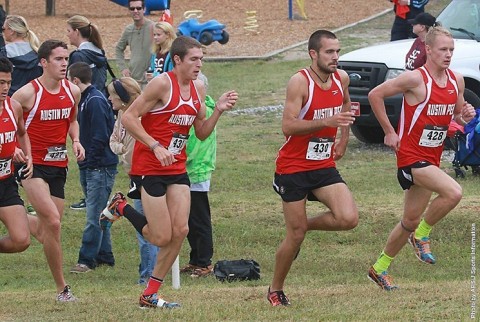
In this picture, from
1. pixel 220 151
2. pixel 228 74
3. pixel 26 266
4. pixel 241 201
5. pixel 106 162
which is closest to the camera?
pixel 106 162

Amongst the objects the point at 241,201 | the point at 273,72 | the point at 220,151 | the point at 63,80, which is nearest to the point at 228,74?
the point at 273,72

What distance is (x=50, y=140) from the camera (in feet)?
32.2

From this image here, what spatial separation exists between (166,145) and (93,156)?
260 centimetres

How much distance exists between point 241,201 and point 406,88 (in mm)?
5102

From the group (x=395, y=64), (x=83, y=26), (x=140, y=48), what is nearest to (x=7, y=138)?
(x=83, y=26)

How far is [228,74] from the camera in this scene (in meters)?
25.6

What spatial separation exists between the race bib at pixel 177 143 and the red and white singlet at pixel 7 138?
126 centimetres

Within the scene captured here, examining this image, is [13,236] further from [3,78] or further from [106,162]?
[106,162]

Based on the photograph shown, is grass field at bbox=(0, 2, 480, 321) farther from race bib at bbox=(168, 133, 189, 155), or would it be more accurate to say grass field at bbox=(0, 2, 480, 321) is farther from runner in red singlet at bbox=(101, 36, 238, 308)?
race bib at bbox=(168, 133, 189, 155)

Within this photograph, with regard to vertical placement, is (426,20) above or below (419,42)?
above

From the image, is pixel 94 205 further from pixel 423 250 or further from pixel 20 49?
pixel 423 250

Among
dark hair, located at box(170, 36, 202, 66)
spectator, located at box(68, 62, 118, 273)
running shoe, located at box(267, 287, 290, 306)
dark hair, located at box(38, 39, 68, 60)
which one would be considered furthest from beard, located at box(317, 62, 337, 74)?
spectator, located at box(68, 62, 118, 273)

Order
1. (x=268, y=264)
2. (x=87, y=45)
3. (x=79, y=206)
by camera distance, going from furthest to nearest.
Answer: (x=79, y=206), (x=87, y=45), (x=268, y=264)

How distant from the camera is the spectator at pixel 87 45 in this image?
1279 centimetres
